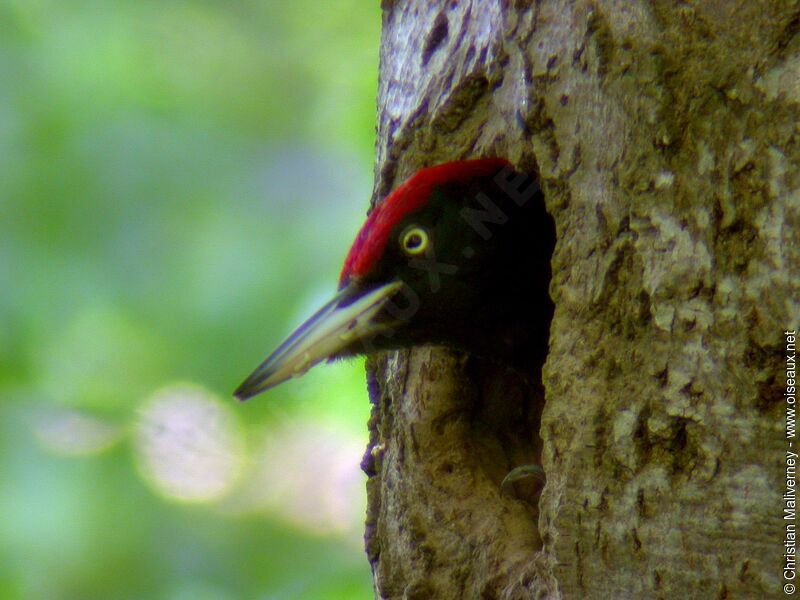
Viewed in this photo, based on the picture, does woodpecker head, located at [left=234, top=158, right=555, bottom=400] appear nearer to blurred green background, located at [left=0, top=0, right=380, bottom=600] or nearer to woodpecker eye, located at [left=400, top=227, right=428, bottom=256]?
woodpecker eye, located at [left=400, top=227, right=428, bottom=256]

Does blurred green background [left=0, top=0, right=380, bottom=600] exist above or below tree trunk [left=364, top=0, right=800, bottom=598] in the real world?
above

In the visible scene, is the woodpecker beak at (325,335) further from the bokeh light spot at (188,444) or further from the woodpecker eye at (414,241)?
the bokeh light spot at (188,444)

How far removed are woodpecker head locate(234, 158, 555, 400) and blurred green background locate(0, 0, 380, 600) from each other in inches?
44.3

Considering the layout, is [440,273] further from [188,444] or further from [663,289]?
[188,444]

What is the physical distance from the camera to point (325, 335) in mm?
2844

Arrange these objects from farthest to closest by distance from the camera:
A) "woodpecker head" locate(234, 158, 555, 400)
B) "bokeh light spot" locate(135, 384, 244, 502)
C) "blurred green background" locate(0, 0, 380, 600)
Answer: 1. "blurred green background" locate(0, 0, 380, 600)
2. "bokeh light spot" locate(135, 384, 244, 502)
3. "woodpecker head" locate(234, 158, 555, 400)

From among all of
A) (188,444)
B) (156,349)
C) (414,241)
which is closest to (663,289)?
(414,241)

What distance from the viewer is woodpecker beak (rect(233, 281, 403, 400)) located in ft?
8.91

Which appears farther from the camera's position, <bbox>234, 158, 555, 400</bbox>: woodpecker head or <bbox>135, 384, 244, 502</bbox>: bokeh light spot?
<bbox>135, 384, 244, 502</bbox>: bokeh light spot

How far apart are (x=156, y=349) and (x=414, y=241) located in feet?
5.36

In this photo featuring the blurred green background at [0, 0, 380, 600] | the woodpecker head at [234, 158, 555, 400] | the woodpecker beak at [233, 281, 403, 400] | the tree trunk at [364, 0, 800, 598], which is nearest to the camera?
the tree trunk at [364, 0, 800, 598]

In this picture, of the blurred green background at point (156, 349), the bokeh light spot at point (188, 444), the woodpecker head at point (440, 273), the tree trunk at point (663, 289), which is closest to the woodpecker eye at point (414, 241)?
the woodpecker head at point (440, 273)

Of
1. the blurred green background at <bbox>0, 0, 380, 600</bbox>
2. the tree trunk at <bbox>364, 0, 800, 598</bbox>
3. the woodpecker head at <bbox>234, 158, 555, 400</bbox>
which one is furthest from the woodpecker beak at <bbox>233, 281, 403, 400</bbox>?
the blurred green background at <bbox>0, 0, 380, 600</bbox>

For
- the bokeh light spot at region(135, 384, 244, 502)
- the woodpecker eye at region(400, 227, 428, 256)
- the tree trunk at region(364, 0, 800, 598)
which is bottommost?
the tree trunk at region(364, 0, 800, 598)
